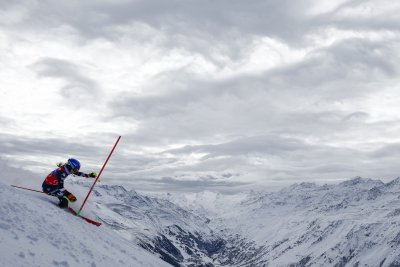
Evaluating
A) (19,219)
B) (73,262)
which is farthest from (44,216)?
(73,262)

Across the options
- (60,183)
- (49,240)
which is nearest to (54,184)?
(60,183)

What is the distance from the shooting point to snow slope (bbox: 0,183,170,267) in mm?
13375

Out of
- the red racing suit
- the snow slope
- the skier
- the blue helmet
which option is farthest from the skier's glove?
the snow slope

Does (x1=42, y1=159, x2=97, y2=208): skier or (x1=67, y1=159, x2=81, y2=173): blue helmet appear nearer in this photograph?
(x1=42, y1=159, x2=97, y2=208): skier

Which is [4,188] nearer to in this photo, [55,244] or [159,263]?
[55,244]

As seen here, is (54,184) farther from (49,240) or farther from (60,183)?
(49,240)

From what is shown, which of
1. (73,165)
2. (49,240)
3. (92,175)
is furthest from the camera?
(92,175)

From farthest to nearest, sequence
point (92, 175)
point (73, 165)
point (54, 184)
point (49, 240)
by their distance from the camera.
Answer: point (92, 175), point (73, 165), point (54, 184), point (49, 240)

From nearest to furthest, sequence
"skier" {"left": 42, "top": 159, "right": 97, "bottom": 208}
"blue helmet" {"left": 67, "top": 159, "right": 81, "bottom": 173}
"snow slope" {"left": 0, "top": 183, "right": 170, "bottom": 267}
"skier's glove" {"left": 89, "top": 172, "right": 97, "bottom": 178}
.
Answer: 1. "snow slope" {"left": 0, "top": 183, "right": 170, "bottom": 267}
2. "skier" {"left": 42, "top": 159, "right": 97, "bottom": 208}
3. "blue helmet" {"left": 67, "top": 159, "right": 81, "bottom": 173}
4. "skier's glove" {"left": 89, "top": 172, "right": 97, "bottom": 178}

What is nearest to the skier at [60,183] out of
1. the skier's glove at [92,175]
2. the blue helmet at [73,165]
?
the blue helmet at [73,165]

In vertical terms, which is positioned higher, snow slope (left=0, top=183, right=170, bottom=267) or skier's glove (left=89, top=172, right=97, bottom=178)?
skier's glove (left=89, top=172, right=97, bottom=178)

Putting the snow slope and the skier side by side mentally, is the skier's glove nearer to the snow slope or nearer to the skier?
the skier

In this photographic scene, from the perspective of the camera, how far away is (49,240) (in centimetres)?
1538

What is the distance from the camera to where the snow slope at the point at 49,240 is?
1338 cm
